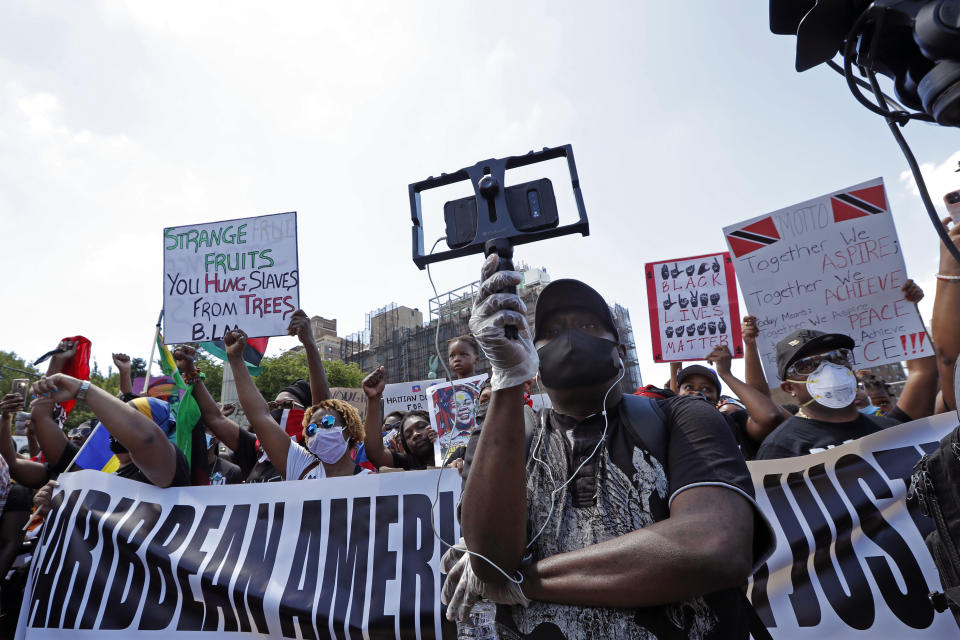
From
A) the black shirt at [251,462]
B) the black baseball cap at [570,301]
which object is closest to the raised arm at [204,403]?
the black shirt at [251,462]

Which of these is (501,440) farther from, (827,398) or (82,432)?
(82,432)

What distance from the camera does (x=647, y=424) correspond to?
155cm

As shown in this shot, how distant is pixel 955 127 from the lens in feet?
3.97

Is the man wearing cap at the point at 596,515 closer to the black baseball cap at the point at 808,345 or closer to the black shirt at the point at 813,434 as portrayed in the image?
the black shirt at the point at 813,434

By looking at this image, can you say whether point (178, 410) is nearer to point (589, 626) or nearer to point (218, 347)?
point (218, 347)

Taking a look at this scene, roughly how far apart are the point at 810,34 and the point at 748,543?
132 cm

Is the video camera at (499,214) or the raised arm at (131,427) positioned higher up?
the video camera at (499,214)

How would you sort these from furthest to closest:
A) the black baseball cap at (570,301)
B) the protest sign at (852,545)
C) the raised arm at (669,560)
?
the protest sign at (852,545) < the black baseball cap at (570,301) < the raised arm at (669,560)

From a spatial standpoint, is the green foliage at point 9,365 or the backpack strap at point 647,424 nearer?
the backpack strap at point 647,424

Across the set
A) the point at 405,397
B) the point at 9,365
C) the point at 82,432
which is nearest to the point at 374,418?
the point at 82,432

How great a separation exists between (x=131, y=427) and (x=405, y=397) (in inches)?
257

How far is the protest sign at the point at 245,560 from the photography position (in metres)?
2.83

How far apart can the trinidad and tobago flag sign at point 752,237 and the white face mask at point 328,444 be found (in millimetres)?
3374

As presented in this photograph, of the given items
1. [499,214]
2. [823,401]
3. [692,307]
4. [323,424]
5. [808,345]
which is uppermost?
[692,307]
